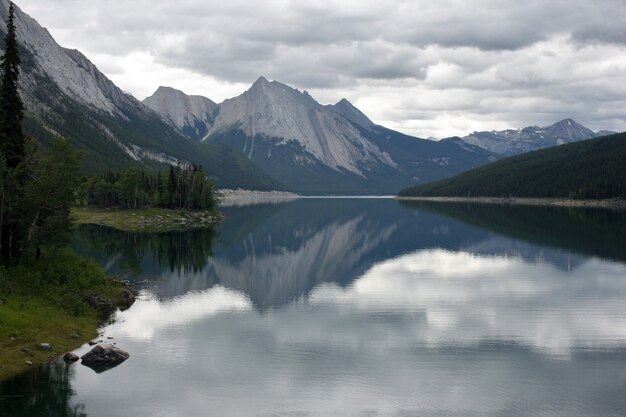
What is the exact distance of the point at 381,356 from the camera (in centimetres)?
4550

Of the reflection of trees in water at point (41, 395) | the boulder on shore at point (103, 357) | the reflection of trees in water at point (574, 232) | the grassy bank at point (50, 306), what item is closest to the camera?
the reflection of trees in water at point (41, 395)

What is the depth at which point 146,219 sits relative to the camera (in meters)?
169

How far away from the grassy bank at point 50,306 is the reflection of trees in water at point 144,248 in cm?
2310

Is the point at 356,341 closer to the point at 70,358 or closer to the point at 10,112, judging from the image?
the point at 70,358

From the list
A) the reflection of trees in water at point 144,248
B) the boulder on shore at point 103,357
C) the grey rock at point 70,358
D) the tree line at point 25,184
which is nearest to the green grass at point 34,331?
the grey rock at point 70,358

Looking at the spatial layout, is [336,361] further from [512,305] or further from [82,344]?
[512,305]

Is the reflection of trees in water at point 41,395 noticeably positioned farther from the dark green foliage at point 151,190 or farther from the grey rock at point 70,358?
the dark green foliage at point 151,190

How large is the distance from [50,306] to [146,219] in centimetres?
12025

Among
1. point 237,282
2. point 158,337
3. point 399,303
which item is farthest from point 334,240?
point 158,337

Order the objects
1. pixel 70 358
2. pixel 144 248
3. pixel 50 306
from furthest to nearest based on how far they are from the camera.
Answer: pixel 144 248 → pixel 50 306 → pixel 70 358

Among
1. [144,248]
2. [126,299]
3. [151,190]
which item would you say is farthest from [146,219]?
[126,299]

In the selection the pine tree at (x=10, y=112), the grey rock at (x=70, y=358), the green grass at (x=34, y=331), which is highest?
the pine tree at (x=10, y=112)

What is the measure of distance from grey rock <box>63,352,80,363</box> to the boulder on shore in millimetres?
517

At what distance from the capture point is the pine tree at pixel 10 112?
2361 inches
